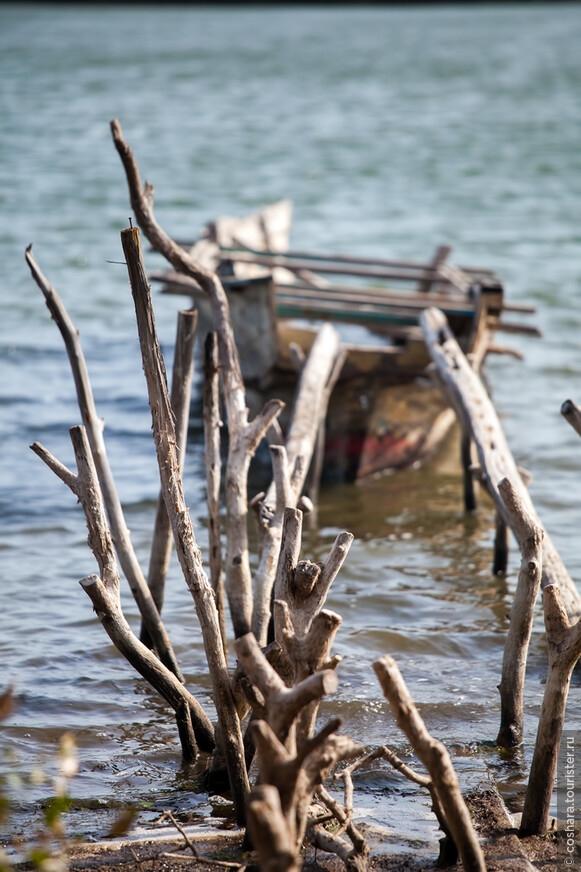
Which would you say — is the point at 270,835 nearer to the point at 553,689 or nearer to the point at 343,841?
the point at 343,841

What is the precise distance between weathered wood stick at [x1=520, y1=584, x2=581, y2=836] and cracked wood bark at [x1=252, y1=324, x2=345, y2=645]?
1186 mm

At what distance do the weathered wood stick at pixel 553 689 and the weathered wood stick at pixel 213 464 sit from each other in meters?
1.41

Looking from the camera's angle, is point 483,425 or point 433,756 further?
point 483,425

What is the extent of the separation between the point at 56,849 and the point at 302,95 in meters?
31.8

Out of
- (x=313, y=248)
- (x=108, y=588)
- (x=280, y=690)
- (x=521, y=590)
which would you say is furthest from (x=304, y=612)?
(x=313, y=248)

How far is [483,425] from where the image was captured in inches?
206

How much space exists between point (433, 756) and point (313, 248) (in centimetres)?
1358

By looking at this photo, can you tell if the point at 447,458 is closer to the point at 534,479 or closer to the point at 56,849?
the point at 534,479

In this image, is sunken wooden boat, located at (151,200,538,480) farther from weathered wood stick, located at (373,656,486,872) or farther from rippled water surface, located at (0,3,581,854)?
weathered wood stick, located at (373,656,486,872)

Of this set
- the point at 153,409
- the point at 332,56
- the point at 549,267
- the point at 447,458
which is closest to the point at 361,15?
the point at 332,56

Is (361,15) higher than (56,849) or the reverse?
higher

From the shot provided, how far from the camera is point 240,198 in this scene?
1916 centimetres

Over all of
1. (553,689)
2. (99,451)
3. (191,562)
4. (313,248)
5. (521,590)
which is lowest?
(553,689)

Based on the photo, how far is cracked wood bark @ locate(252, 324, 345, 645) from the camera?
385 centimetres
